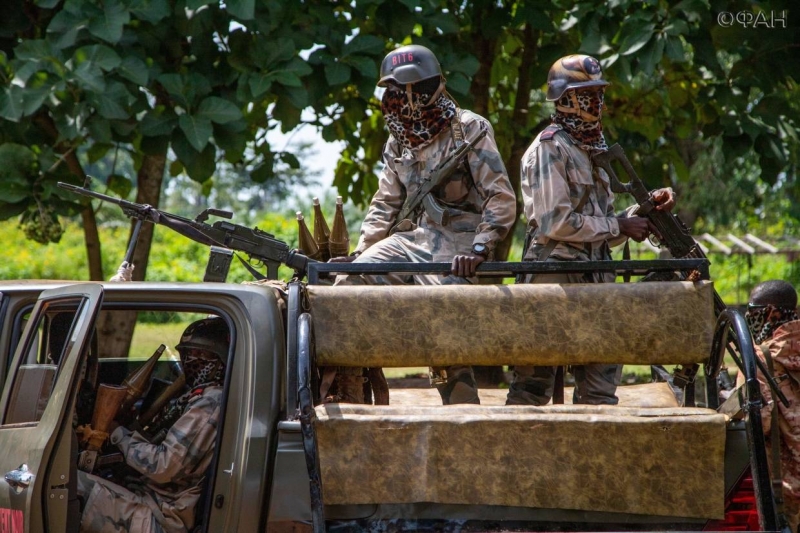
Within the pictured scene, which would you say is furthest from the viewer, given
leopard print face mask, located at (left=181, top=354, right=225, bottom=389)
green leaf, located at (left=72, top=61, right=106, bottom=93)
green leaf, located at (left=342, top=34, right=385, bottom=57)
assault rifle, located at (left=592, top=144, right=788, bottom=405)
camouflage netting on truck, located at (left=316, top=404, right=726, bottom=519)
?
green leaf, located at (left=342, top=34, right=385, bottom=57)

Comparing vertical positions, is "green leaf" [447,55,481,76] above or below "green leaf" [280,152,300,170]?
above

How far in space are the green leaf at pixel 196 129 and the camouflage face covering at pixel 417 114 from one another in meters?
1.83

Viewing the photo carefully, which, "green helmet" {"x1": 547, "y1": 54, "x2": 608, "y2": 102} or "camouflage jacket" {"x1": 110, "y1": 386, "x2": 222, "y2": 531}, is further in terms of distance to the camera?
"green helmet" {"x1": 547, "y1": 54, "x2": 608, "y2": 102}

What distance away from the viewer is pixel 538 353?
3.05 metres

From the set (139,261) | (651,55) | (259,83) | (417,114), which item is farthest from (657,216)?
(139,261)

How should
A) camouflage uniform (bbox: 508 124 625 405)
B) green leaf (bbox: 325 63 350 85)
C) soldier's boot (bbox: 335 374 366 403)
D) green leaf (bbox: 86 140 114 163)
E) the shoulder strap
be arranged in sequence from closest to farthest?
soldier's boot (bbox: 335 374 366 403)
camouflage uniform (bbox: 508 124 625 405)
the shoulder strap
green leaf (bbox: 325 63 350 85)
green leaf (bbox: 86 140 114 163)

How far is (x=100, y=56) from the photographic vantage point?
18.5 feet

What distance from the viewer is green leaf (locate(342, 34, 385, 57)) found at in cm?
609

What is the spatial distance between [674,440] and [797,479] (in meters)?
1.37

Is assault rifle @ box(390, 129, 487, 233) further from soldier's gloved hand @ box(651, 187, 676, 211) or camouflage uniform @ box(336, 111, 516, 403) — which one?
soldier's gloved hand @ box(651, 187, 676, 211)

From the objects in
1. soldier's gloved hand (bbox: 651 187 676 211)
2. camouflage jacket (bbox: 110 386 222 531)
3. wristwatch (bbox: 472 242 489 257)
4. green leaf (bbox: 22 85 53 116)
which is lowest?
camouflage jacket (bbox: 110 386 222 531)

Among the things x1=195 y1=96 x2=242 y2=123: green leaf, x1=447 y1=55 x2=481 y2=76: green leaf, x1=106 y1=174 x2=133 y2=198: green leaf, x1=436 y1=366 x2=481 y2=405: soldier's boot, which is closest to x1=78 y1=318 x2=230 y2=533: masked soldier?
x1=436 y1=366 x2=481 y2=405: soldier's boot

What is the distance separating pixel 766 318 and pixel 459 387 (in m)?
1.56

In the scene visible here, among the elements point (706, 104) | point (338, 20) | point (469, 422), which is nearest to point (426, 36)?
point (338, 20)
